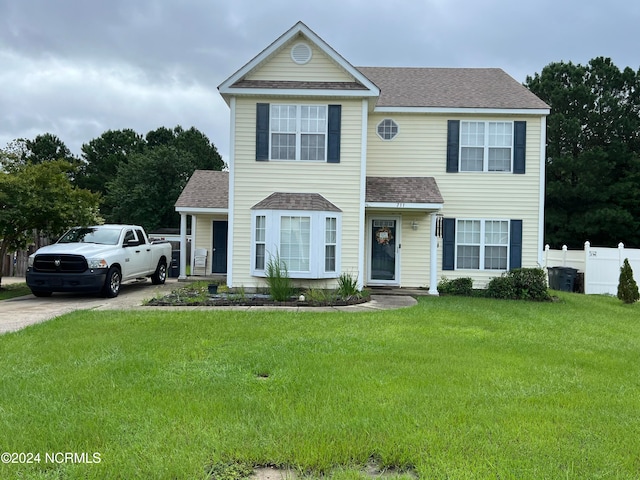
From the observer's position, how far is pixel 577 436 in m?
3.61

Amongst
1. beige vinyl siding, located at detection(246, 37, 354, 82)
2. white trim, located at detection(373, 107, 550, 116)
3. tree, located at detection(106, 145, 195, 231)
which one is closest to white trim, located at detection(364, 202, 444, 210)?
white trim, located at detection(373, 107, 550, 116)

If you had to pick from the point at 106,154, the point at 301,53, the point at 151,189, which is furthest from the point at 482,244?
the point at 106,154

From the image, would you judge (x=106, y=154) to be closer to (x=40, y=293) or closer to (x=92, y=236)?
(x=92, y=236)

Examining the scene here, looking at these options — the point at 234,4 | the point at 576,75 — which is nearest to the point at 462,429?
the point at 234,4

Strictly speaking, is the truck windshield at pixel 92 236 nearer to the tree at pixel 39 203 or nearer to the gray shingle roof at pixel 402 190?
the tree at pixel 39 203

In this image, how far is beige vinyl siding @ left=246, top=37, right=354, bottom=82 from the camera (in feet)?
40.4

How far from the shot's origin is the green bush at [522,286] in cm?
1245

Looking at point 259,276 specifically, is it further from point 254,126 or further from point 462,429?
point 462,429

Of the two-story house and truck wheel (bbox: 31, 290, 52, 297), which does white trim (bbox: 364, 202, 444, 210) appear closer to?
the two-story house

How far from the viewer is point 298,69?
12.4 meters

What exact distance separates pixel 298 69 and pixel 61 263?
7.79 meters

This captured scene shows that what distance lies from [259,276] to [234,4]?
7938 millimetres

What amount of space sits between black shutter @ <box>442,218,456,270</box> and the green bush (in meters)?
1.46

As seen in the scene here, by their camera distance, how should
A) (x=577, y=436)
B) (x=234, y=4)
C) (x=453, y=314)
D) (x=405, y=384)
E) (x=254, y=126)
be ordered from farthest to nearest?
1. (x=234, y=4)
2. (x=254, y=126)
3. (x=453, y=314)
4. (x=405, y=384)
5. (x=577, y=436)
